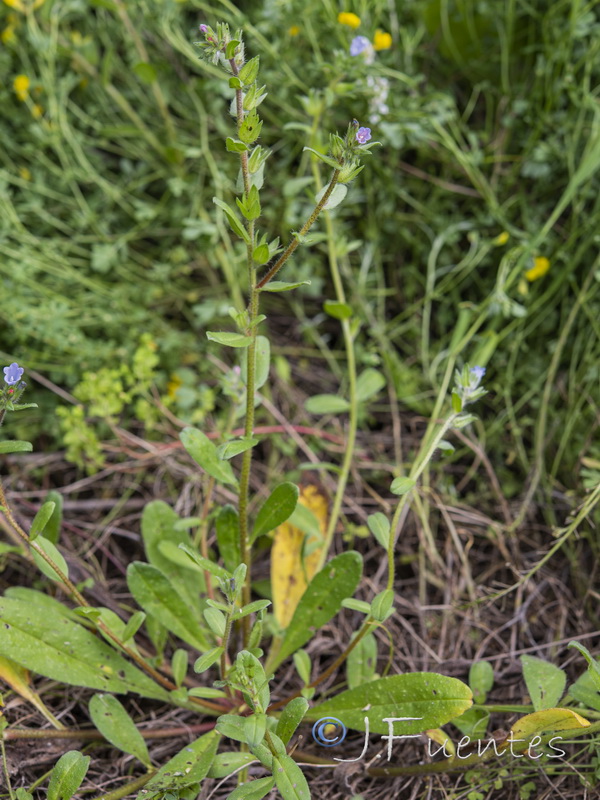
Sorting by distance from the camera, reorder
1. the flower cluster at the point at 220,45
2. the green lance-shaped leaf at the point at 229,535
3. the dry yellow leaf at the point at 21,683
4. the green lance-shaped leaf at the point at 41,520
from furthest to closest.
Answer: the green lance-shaped leaf at the point at 229,535
the dry yellow leaf at the point at 21,683
the green lance-shaped leaf at the point at 41,520
the flower cluster at the point at 220,45

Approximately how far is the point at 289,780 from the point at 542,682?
23.9 inches

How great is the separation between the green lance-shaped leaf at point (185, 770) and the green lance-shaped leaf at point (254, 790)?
13 cm

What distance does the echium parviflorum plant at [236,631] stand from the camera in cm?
119

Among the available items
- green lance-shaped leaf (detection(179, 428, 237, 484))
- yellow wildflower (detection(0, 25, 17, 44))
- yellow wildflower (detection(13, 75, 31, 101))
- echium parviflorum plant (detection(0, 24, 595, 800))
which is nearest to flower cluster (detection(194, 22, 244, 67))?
echium parviflorum plant (detection(0, 24, 595, 800))

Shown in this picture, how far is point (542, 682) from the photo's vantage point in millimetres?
1458

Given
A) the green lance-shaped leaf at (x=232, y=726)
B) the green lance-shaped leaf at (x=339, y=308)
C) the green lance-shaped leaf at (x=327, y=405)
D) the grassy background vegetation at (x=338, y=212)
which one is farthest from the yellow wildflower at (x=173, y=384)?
the green lance-shaped leaf at (x=232, y=726)

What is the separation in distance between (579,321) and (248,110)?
4.51ft

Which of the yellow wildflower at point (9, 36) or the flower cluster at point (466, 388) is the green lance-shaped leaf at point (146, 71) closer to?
the yellow wildflower at point (9, 36)

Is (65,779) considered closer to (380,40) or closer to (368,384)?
(368,384)

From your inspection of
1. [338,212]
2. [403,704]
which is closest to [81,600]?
[403,704]

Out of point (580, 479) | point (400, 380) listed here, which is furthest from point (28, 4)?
point (580, 479)

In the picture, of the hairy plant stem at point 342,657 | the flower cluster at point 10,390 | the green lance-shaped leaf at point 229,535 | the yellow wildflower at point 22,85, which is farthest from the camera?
the yellow wildflower at point 22,85

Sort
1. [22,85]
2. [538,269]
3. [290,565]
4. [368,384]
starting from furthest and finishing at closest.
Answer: [22,85] → [538,269] → [368,384] → [290,565]

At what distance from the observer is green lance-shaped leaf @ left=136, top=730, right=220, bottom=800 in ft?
4.28
